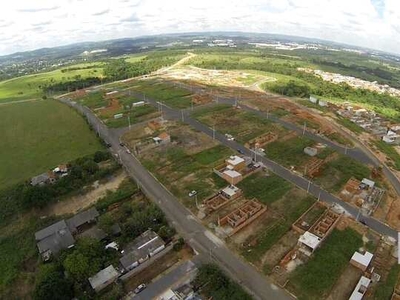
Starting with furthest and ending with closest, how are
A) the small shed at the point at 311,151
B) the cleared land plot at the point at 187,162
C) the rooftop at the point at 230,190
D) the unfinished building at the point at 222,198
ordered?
the small shed at the point at 311,151 → the cleared land plot at the point at 187,162 → the rooftop at the point at 230,190 → the unfinished building at the point at 222,198

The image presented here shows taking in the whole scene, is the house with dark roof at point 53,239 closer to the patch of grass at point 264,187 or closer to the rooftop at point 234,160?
the patch of grass at point 264,187

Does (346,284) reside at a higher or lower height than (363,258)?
lower

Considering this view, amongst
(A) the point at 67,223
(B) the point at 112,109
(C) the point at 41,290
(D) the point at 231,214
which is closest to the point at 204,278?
(D) the point at 231,214

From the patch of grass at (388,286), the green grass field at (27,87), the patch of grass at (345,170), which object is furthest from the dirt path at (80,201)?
the green grass field at (27,87)

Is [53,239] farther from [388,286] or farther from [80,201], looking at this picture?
[388,286]

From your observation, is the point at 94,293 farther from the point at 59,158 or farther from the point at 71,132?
the point at 71,132

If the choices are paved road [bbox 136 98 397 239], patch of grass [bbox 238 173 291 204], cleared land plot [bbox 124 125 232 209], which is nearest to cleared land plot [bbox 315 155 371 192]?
paved road [bbox 136 98 397 239]

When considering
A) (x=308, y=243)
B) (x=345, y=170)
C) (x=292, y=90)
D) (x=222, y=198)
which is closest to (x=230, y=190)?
(x=222, y=198)
